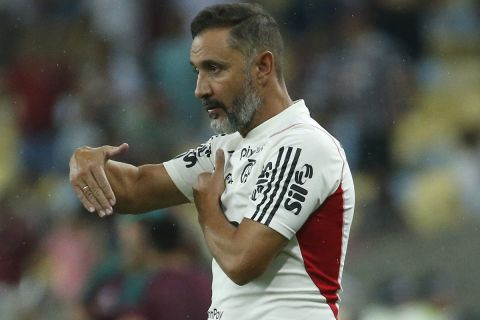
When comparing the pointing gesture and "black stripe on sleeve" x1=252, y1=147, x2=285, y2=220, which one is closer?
"black stripe on sleeve" x1=252, y1=147, x2=285, y2=220

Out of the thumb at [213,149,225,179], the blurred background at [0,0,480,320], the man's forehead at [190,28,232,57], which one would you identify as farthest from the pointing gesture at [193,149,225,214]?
the blurred background at [0,0,480,320]

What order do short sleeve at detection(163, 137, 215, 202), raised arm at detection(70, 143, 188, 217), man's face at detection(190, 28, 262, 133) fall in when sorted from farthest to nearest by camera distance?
short sleeve at detection(163, 137, 215, 202) < raised arm at detection(70, 143, 188, 217) < man's face at detection(190, 28, 262, 133)

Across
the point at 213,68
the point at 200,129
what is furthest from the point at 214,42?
the point at 200,129

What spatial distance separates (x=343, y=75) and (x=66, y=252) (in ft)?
7.47

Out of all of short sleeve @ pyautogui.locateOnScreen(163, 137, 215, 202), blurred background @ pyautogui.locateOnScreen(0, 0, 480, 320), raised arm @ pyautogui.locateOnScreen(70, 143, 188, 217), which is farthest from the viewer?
blurred background @ pyautogui.locateOnScreen(0, 0, 480, 320)

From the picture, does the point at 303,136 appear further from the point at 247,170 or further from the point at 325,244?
the point at 325,244

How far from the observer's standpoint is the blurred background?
6.36 m

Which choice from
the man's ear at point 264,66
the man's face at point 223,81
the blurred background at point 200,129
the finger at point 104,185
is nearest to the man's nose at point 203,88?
the man's face at point 223,81

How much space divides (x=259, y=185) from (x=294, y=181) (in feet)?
0.32

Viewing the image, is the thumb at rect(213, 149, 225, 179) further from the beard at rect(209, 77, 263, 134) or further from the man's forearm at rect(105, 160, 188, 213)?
the man's forearm at rect(105, 160, 188, 213)

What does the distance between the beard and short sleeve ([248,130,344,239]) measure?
0.52 feet

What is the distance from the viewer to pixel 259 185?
2.95 metres

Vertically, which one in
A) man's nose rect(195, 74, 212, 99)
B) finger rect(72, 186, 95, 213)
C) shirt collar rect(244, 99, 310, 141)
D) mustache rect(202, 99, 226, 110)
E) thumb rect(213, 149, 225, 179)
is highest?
man's nose rect(195, 74, 212, 99)

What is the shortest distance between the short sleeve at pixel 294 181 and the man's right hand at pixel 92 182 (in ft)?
1.62
